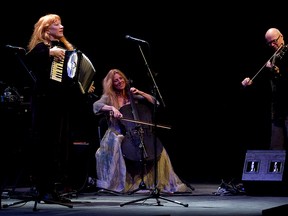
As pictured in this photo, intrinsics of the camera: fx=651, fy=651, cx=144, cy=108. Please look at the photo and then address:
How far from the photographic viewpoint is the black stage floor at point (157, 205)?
5012 millimetres

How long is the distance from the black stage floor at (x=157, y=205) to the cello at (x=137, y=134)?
425mm

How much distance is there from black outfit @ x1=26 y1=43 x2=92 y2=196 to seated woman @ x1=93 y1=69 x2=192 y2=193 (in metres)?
1.61

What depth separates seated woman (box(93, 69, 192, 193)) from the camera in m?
7.09

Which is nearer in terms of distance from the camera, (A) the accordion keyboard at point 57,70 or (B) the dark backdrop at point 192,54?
(A) the accordion keyboard at point 57,70

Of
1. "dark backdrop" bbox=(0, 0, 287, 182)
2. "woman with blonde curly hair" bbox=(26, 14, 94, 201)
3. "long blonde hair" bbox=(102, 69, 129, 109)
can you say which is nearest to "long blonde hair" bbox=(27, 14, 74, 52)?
"woman with blonde curly hair" bbox=(26, 14, 94, 201)

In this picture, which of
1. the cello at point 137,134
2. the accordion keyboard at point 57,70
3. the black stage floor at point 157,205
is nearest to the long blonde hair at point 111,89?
the cello at point 137,134

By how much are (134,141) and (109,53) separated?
2350mm

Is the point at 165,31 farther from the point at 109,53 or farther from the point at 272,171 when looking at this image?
the point at 272,171

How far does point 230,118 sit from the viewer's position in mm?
9180

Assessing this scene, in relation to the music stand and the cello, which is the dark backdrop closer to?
the cello

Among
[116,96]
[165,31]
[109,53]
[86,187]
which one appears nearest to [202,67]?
[165,31]

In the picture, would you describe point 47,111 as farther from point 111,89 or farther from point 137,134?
point 111,89

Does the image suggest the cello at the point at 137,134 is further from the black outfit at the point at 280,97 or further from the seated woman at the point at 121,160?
the black outfit at the point at 280,97

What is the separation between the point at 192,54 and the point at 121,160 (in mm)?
2566
